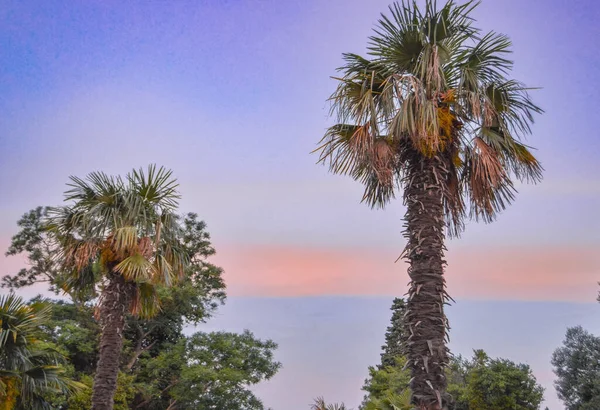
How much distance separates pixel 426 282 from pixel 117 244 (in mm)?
6353

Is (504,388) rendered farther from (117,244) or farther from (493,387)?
(117,244)

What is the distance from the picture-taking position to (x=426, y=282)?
582 cm

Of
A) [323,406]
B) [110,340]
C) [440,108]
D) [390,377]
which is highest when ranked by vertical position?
[440,108]

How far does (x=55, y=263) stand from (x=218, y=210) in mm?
10446

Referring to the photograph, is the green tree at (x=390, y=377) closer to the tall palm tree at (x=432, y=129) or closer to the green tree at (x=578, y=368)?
the tall palm tree at (x=432, y=129)

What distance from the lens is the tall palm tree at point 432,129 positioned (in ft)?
19.7

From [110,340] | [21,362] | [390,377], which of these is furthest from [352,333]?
[21,362]

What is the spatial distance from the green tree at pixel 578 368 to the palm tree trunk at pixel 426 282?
16.2 metres

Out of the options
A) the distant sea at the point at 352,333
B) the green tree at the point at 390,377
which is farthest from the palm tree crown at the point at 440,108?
the distant sea at the point at 352,333

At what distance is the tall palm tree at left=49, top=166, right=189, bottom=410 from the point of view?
936cm

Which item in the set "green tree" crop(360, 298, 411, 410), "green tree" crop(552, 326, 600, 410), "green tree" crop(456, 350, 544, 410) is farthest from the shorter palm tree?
"green tree" crop(552, 326, 600, 410)

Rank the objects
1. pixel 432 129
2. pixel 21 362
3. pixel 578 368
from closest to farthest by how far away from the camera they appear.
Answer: pixel 432 129, pixel 21 362, pixel 578 368

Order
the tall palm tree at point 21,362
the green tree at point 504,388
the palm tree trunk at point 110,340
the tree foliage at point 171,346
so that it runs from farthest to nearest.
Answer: the tree foliage at point 171,346 < the green tree at point 504,388 < the palm tree trunk at point 110,340 < the tall palm tree at point 21,362

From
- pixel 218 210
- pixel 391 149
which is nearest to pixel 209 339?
pixel 218 210
